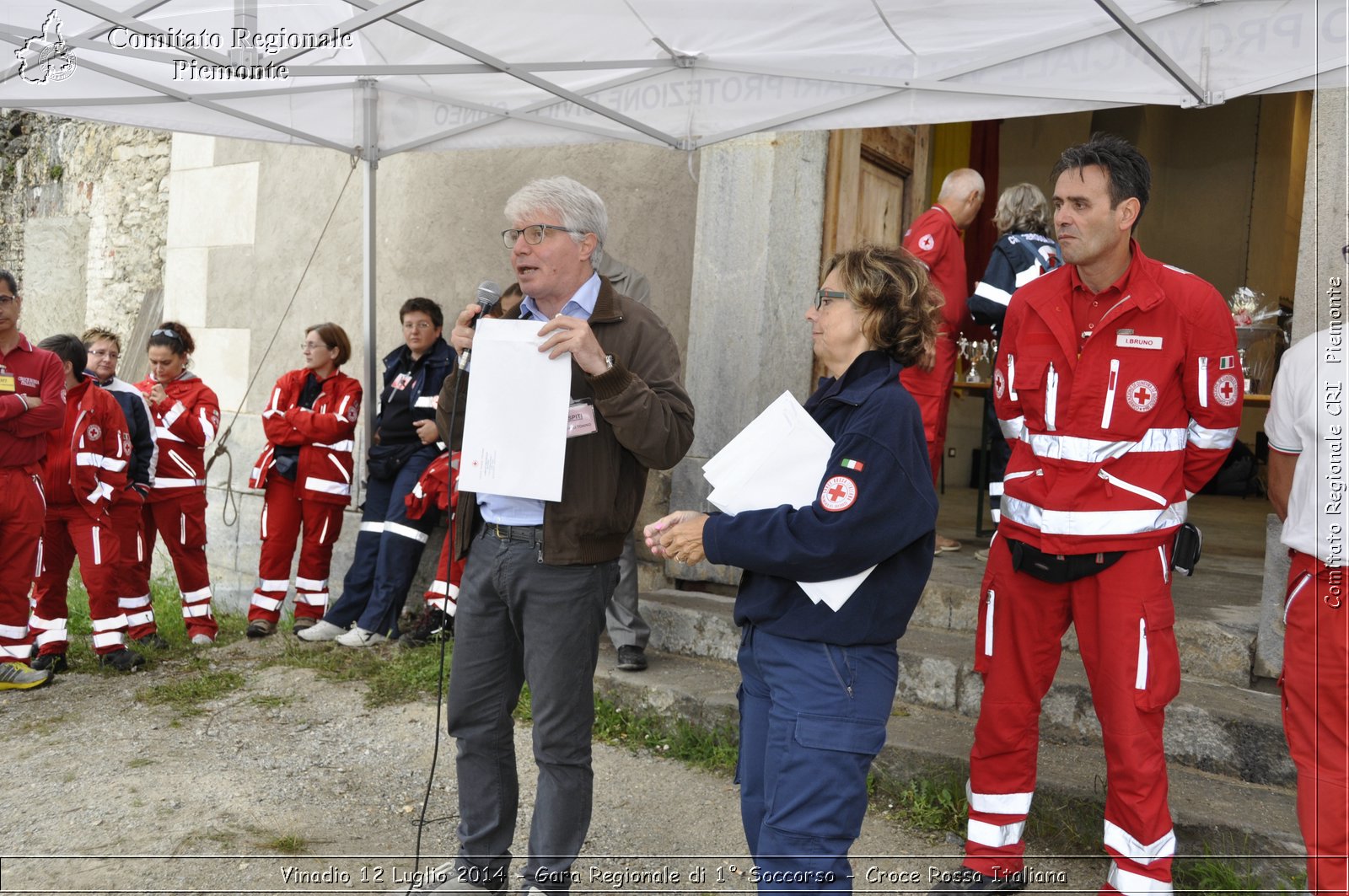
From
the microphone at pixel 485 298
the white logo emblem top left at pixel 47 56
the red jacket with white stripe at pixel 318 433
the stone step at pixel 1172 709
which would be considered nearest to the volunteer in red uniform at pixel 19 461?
the white logo emblem top left at pixel 47 56

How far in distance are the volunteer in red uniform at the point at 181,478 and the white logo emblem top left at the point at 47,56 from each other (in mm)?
1893

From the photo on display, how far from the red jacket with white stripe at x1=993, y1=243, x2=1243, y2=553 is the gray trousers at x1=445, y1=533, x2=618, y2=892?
1413 millimetres

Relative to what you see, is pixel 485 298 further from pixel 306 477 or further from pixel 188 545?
pixel 188 545

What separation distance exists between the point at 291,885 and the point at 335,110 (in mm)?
4293

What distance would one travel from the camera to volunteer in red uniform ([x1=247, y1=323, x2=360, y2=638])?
6891 millimetres

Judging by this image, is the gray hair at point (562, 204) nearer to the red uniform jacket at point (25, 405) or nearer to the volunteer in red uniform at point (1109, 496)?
the volunteer in red uniform at point (1109, 496)

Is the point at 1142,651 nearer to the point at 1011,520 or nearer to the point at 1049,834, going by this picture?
the point at 1011,520

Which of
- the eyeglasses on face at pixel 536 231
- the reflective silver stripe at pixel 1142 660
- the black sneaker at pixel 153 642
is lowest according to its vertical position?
the black sneaker at pixel 153 642

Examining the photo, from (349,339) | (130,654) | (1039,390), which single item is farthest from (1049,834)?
(349,339)

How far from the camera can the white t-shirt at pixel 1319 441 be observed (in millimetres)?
2965

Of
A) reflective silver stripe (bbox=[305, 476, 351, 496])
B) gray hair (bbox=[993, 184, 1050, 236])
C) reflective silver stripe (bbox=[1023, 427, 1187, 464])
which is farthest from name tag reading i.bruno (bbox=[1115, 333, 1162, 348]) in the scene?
reflective silver stripe (bbox=[305, 476, 351, 496])

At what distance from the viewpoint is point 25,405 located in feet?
18.0

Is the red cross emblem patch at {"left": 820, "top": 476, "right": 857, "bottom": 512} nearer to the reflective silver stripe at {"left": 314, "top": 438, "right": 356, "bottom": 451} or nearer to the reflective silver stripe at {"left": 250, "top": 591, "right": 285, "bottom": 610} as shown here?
the reflective silver stripe at {"left": 314, "top": 438, "right": 356, "bottom": 451}

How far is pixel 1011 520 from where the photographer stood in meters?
3.47
